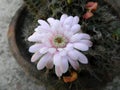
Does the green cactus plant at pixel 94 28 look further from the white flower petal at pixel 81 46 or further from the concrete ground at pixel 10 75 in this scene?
the concrete ground at pixel 10 75

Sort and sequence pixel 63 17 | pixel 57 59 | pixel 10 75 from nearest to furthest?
pixel 57 59, pixel 63 17, pixel 10 75

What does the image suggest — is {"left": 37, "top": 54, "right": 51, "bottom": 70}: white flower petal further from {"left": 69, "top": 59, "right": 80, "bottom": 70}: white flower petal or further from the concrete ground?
the concrete ground

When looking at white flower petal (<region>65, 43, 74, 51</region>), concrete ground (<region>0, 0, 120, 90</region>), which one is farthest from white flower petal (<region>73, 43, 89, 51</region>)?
concrete ground (<region>0, 0, 120, 90</region>)

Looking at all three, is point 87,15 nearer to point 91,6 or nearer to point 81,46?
point 91,6

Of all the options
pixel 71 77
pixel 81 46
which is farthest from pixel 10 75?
pixel 81 46

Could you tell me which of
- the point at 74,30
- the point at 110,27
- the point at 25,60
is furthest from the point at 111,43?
the point at 25,60

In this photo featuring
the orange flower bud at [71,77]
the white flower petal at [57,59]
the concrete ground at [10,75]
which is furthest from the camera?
the concrete ground at [10,75]

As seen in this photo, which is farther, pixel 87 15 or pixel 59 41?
pixel 87 15

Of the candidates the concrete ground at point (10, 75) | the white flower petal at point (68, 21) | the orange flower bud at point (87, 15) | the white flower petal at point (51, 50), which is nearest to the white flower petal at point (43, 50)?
the white flower petal at point (51, 50)
